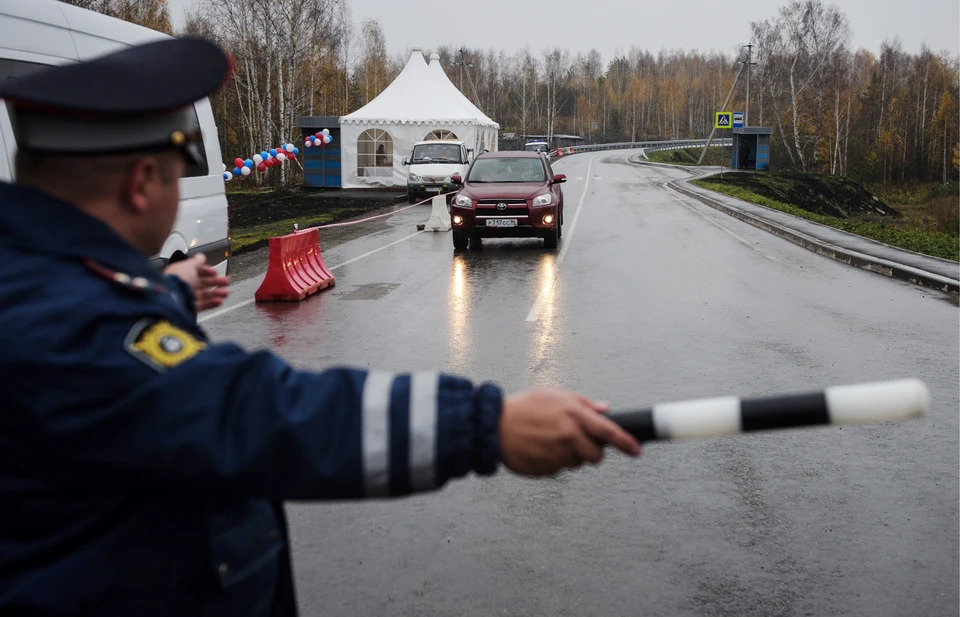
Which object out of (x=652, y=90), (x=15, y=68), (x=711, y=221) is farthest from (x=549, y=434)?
(x=652, y=90)

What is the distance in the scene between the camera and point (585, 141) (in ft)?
409

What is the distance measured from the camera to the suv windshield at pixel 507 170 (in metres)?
19.2

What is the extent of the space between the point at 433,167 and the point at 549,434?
30.7 meters

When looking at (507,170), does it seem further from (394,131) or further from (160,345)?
(394,131)

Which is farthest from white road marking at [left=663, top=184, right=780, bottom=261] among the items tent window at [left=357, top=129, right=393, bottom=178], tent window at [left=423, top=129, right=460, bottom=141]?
tent window at [left=357, top=129, right=393, bottom=178]

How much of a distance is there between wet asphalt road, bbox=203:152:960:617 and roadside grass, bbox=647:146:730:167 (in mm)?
79866

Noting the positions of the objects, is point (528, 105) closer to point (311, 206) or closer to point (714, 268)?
point (311, 206)

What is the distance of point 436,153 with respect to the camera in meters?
32.4

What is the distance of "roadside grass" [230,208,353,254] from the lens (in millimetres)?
18303

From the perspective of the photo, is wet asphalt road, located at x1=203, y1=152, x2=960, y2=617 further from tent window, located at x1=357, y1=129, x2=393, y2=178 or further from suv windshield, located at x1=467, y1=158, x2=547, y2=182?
tent window, located at x1=357, y1=129, x2=393, y2=178

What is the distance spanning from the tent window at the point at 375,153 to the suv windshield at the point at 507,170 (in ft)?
60.7

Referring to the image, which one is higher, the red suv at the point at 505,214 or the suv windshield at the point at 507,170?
the suv windshield at the point at 507,170

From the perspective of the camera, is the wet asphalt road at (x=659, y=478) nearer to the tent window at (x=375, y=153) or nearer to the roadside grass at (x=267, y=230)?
the roadside grass at (x=267, y=230)

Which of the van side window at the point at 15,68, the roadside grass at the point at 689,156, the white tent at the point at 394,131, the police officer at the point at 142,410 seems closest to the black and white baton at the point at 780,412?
the police officer at the point at 142,410
